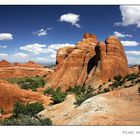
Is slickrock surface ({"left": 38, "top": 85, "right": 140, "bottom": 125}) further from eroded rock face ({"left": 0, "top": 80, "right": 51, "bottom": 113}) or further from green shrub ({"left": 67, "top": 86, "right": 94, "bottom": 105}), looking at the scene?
eroded rock face ({"left": 0, "top": 80, "right": 51, "bottom": 113})

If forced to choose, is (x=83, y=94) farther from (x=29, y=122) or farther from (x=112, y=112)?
(x=29, y=122)

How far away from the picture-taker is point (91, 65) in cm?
4719

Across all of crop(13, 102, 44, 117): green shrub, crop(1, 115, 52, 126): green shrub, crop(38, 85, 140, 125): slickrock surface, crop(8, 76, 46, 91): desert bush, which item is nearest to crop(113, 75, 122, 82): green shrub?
crop(8, 76, 46, 91): desert bush

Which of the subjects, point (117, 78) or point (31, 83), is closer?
point (117, 78)

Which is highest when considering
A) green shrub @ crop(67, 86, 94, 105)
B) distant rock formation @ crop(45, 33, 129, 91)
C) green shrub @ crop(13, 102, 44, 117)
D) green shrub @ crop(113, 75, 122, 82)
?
distant rock formation @ crop(45, 33, 129, 91)

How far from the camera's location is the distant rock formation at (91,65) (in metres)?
42.5

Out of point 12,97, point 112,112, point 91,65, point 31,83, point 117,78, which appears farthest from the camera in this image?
point 31,83

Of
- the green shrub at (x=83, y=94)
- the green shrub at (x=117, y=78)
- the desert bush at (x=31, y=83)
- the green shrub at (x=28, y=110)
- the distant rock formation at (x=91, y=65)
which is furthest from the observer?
the desert bush at (x=31, y=83)

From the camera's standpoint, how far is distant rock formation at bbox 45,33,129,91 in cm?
4252

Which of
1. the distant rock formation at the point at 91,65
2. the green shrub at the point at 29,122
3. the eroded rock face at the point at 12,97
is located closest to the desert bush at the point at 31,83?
the distant rock formation at the point at 91,65

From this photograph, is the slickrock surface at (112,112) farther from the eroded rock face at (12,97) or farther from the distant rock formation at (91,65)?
the distant rock formation at (91,65)

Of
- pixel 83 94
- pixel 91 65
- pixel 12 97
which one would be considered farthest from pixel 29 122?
pixel 91 65
